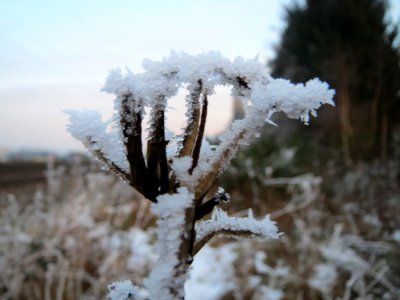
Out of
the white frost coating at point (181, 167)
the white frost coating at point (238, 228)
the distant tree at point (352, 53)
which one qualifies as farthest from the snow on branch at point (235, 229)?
the distant tree at point (352, 53)

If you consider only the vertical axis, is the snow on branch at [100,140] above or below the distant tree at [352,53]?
below

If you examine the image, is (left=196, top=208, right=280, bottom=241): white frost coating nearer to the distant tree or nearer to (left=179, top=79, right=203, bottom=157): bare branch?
(left=179, top=79, right=203, bottom=157): bare branch

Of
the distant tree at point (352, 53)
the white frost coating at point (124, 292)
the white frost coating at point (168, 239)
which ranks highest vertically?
the distant tree at point (352, 53)

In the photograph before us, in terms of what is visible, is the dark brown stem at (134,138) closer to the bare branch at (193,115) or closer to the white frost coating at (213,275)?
the bare branch at (193,115)

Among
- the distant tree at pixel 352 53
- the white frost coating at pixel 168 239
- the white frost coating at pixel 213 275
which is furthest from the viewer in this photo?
the distant tree at pixel 352 53

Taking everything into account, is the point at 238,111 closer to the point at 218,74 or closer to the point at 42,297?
the point at 42,297

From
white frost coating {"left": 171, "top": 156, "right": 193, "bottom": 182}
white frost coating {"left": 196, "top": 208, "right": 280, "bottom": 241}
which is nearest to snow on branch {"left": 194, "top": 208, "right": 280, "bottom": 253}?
white frost coating {"left": 196, "top": 208, "right": 280, "bottom": 241}

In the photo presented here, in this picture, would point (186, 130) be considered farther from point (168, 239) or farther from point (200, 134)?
point (168, 239)
